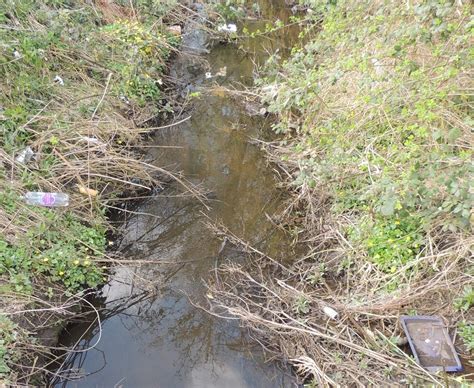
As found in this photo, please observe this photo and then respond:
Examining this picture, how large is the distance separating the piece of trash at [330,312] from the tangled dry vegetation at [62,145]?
2012mm

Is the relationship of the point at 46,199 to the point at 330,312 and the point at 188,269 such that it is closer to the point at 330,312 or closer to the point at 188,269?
the point at 188,269

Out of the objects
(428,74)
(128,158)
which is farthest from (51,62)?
(428,74)

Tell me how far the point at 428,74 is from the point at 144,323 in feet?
12.1

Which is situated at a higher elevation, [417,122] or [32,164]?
[417,122]

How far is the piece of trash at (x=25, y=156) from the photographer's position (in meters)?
4.03

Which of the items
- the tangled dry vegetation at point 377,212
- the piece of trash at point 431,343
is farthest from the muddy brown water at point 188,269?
the piece of trash at point 431,343

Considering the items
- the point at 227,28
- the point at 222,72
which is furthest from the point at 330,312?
the point at 227,28

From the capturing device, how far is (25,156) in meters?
→ 4.11

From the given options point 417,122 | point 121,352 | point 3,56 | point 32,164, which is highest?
point 417,122

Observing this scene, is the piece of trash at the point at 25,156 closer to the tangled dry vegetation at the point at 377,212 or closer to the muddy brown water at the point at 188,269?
the muddy brown water at the point at 188,269

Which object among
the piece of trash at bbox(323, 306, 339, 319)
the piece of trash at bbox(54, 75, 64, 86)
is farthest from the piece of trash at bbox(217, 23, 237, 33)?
the piece of trash at bbox(323, 306, 339, 319)

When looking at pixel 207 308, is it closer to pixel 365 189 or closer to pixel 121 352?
pixel 121 352

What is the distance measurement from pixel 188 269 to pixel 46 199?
151 centimetres

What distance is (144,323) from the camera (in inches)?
147
